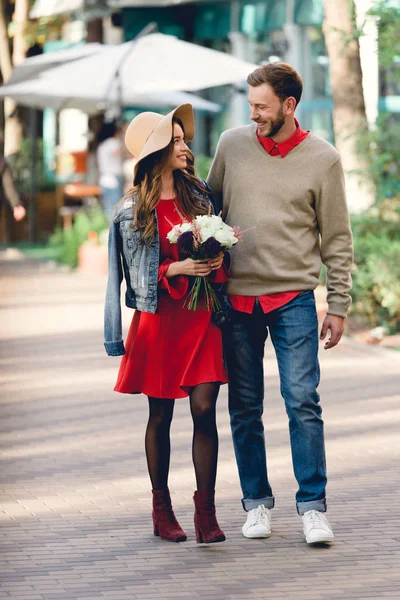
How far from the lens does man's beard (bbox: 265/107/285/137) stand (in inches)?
221

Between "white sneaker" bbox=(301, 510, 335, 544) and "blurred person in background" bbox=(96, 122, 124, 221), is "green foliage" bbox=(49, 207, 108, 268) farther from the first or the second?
"white sneaker" bbox=(301, 510, 335, 544)

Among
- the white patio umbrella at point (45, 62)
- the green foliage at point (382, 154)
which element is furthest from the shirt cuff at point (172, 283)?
the white patio umbrella at point (45, 62)

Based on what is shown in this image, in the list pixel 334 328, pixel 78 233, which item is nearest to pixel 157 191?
pixel 334 328

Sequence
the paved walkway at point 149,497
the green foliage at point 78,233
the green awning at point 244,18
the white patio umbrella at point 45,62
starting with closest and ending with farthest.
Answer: the paved walkway at point 149,497
the white patio umbrella at point 45,62
the green foliage at point 78,233
the green awning at point 244,18

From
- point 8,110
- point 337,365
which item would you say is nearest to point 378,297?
point 337,365

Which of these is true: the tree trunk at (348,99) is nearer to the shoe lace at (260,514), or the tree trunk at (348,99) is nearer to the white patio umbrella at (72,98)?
the white patio umbrella at (72,98)

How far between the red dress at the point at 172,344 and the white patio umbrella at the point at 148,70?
10.8m

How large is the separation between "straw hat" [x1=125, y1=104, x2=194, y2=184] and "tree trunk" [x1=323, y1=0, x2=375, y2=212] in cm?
738

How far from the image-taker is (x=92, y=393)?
9.65 meters

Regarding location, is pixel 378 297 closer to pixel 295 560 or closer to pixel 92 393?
pixel 92 393

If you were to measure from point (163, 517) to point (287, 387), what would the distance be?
748 millimetres

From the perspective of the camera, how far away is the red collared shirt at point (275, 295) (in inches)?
224

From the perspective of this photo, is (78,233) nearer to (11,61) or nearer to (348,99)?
(348,99)

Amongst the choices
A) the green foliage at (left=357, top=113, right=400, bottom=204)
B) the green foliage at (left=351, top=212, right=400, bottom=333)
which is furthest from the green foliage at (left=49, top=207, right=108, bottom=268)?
the green foliage at (left=351, top=212, right=400, bottom=333)
